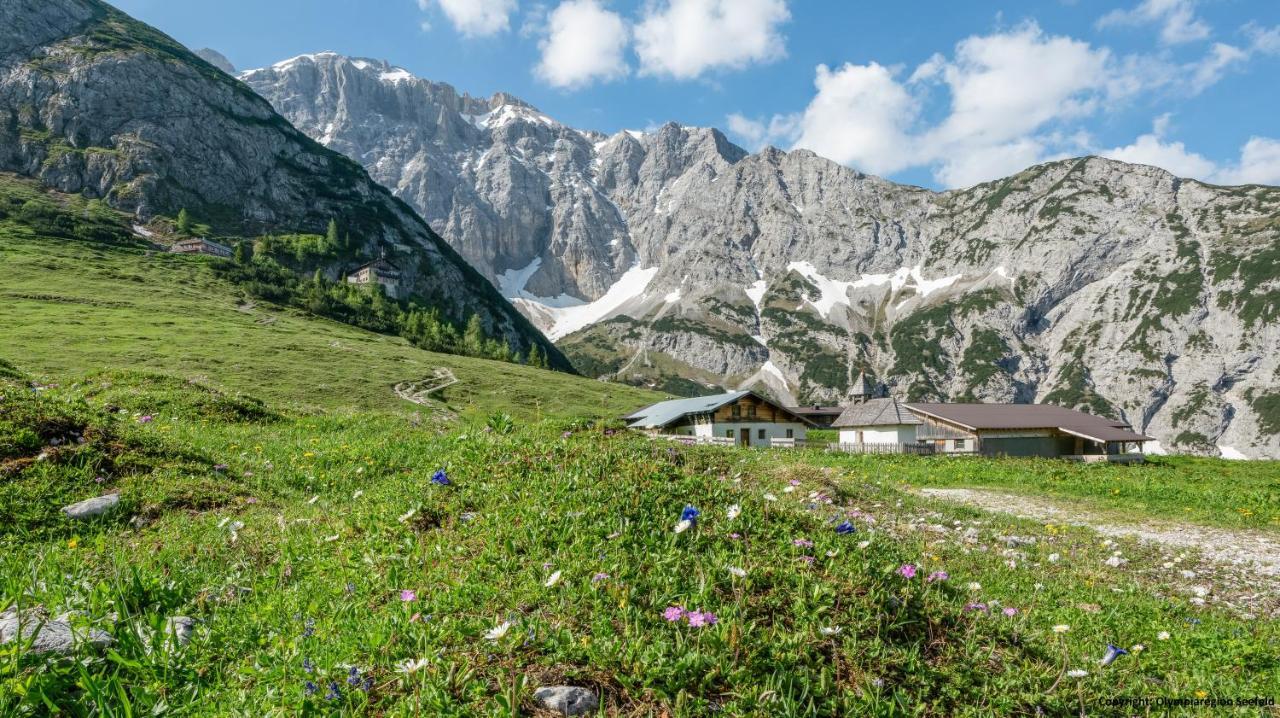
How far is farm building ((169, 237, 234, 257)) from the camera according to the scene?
479 feet

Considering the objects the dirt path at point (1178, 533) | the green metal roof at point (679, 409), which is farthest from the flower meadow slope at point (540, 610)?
the green metal roof at point (679, 409)

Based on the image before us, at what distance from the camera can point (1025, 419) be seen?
2491 inches

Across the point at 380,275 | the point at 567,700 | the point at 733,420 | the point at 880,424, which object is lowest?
the point at 733,420

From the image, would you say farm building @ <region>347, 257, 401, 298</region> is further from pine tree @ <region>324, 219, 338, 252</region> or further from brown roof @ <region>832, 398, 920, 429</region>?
brown roof @ <region>832, 398, 920, 429</region>

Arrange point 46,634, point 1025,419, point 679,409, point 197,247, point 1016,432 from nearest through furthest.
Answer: point 46,634 < point 1016,432 < point 1025,419 < point 679,409 < point 197,247

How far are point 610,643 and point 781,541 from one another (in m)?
1.98

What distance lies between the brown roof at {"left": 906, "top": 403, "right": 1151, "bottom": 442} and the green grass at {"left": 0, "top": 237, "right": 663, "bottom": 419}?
39999 millimetres

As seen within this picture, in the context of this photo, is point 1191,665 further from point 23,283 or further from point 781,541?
point 23,283

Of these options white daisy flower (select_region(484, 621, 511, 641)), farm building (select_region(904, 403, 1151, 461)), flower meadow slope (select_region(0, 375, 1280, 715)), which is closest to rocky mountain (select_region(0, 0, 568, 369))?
farm building (select_region(904, 403, 1151, 461))

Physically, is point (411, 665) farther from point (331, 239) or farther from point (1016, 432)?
point (331, 239)

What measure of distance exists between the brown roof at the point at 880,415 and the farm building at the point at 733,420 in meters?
5.98

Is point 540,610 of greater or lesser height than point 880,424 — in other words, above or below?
above

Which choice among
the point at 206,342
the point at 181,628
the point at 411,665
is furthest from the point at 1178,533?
the point at 206,342

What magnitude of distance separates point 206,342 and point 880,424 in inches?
3300
